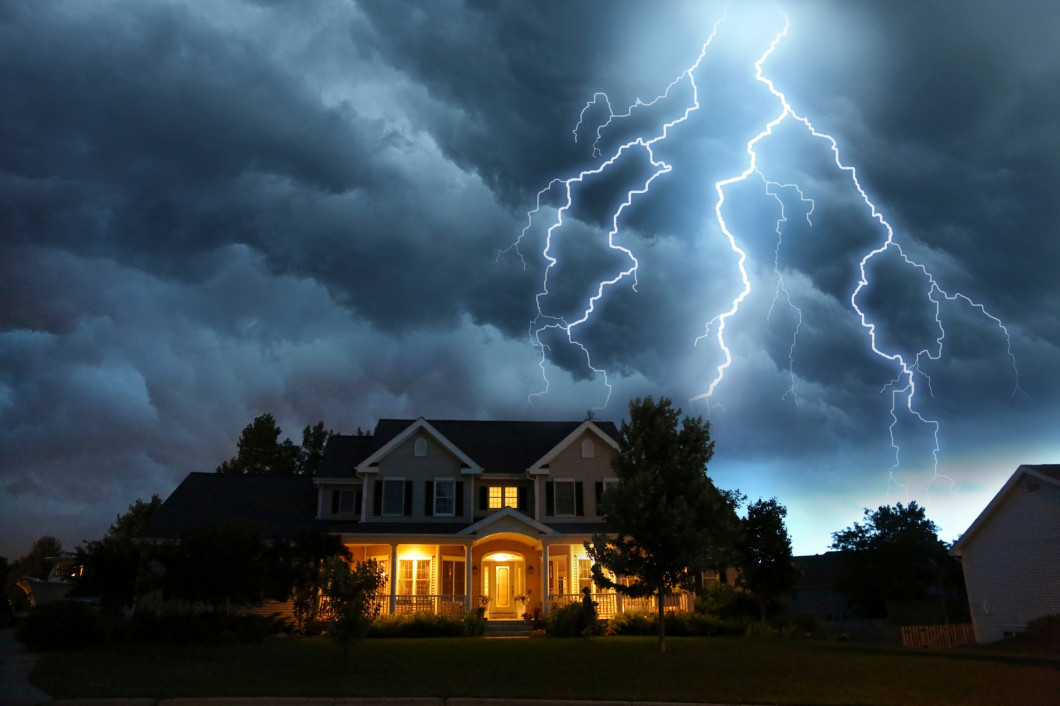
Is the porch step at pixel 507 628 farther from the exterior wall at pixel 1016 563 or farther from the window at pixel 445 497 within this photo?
the exterior wall at pixel 1016 563

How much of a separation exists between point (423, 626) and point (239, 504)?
423 inches

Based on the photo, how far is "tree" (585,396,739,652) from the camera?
17.3 metres

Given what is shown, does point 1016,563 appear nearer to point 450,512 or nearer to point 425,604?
point 450,512

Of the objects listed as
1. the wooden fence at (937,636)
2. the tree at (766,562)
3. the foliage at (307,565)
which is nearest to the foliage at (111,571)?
the foliage at (307,565)

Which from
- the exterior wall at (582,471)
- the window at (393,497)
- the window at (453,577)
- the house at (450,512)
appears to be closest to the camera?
the house at (450,512)

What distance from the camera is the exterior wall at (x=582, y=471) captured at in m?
29.2

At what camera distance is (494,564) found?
94.7ft

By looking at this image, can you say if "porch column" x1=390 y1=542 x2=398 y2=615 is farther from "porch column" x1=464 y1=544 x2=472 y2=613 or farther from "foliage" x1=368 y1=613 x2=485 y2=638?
"porch column" x1=464 y1=544 x2=472 y2=613

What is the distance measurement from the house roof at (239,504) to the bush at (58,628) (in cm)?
777

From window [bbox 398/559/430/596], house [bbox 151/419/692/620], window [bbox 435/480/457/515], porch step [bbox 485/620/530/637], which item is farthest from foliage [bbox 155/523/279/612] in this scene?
window [bbox 435/480/457/515]

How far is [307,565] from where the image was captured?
23422 millimetres

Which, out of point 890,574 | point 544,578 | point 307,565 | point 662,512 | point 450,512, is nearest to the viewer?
point 662,512

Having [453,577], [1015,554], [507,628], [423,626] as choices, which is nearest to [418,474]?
[453,577]

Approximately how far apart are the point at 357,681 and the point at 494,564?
17970mm
